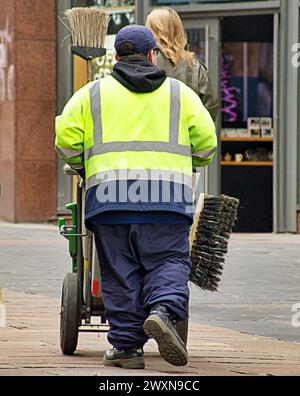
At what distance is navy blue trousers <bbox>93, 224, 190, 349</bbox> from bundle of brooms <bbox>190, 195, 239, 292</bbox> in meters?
0.66

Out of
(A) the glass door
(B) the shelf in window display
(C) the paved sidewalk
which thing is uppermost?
(A) the glass door

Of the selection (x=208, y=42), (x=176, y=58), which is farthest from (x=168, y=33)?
(x=208, y=42)

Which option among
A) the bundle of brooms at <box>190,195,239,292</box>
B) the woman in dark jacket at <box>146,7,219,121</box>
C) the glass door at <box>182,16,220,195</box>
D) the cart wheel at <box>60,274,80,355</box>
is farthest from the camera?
the glass door at <box>182,16,220,195</box>

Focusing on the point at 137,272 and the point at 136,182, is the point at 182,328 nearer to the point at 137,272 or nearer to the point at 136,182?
the point at 137,272

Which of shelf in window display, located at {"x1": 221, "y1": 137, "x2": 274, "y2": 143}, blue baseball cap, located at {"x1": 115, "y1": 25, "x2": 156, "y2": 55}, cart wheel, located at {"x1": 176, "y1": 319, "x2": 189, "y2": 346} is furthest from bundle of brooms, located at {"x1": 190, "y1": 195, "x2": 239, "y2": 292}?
shelf in window display, located at {"x1": 221, "y1": 137, "x2": 274, "y2": 143}

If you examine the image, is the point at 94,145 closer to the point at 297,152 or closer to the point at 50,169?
the point at 297,152

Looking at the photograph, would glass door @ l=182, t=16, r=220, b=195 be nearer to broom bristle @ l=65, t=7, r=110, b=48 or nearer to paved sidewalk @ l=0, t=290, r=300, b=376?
paved sidewalk @ l=0, t=290, r=300, b=376

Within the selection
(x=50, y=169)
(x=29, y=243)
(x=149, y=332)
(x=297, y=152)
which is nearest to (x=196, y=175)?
(x=149, y=332)

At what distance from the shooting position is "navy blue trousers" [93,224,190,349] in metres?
6.14

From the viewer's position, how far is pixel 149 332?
5875mm

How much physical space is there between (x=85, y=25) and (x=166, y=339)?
1914 millimetres

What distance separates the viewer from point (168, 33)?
7.24 meters

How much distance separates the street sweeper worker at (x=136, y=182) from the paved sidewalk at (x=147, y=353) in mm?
229

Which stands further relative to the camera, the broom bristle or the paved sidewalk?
the broom bristle
